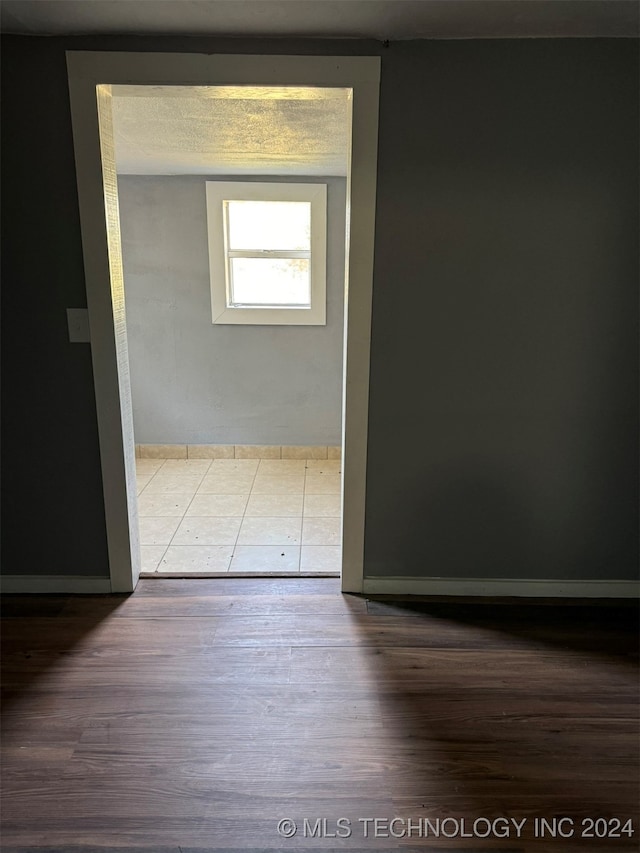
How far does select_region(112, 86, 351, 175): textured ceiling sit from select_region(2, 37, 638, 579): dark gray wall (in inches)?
5.9

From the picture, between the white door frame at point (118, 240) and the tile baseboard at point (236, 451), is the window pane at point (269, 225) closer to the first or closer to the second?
the tile baseboard at point (236, 451)

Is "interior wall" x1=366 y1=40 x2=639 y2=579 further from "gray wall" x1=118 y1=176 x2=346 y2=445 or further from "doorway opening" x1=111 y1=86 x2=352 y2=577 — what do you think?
"gray wall" x1=118 y1=176 x2=346 y2=445

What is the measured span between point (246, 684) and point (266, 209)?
10.1 feet

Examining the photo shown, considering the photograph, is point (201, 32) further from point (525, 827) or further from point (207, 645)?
point (525, 827)

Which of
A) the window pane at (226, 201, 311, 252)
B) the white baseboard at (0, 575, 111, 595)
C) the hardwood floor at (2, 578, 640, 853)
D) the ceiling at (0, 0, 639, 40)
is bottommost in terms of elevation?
the hardwood floor at (2, 578, 640, 853)

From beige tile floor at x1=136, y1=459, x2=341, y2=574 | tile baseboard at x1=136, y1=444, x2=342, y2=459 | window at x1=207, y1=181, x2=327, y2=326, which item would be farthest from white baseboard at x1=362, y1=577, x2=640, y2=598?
window at x1=207, y1=181, x2=327, y2=326

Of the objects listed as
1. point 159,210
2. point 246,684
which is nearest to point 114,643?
point 246,684

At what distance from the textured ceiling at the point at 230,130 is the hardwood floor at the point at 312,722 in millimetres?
1915

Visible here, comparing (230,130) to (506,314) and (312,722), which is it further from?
(312,722)

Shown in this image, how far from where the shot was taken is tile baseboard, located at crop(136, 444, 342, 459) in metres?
4.05

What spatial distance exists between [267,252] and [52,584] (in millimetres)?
2530

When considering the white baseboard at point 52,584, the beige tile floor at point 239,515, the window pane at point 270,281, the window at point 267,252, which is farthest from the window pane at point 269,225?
the white baseboard at point 52,584

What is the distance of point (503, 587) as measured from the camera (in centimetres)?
224

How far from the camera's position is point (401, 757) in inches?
58.7
